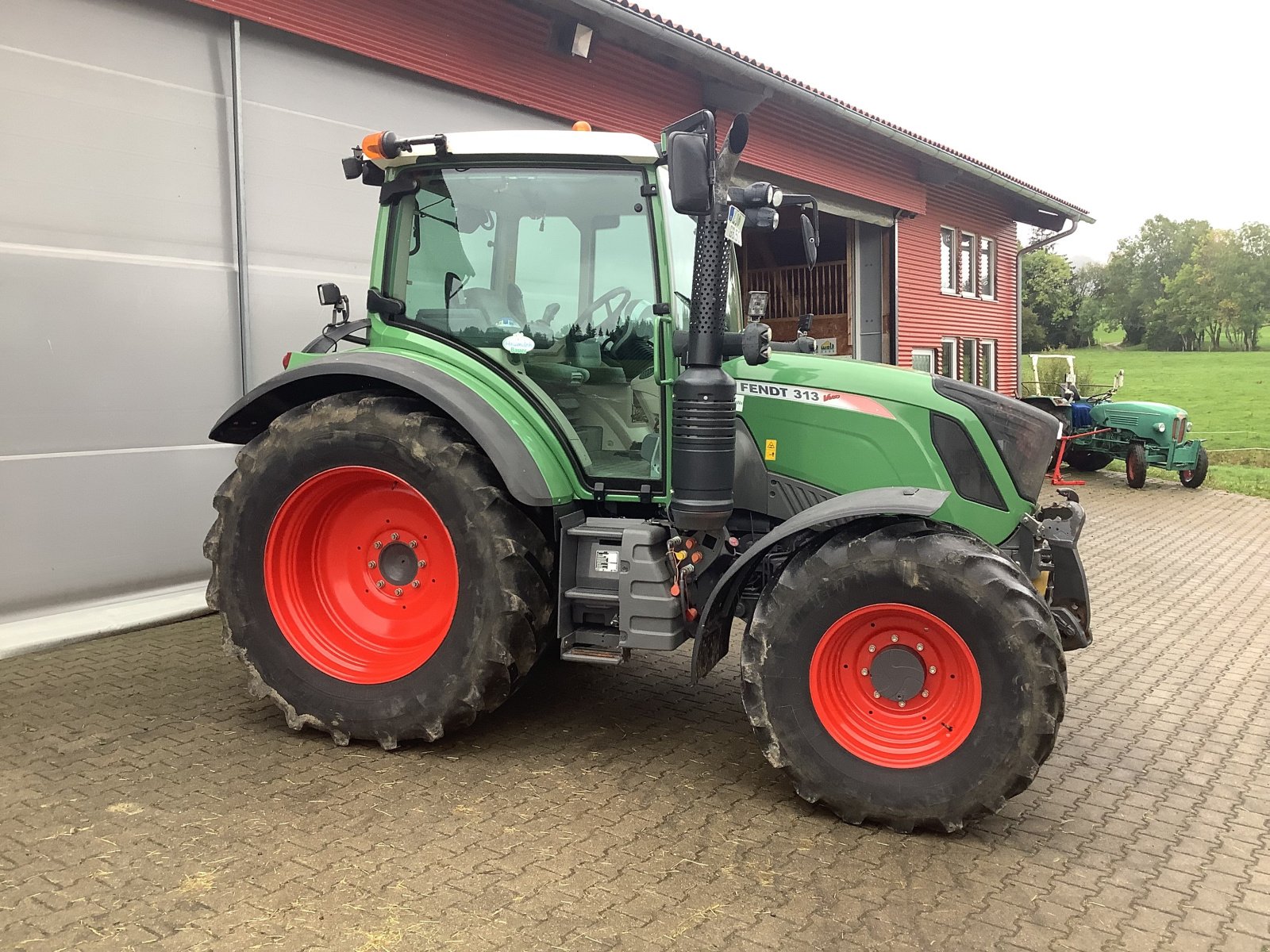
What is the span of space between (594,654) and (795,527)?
3.20ft

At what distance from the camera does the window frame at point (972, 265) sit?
1817 centimetres

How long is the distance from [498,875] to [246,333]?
14.9ft

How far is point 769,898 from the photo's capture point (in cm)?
273

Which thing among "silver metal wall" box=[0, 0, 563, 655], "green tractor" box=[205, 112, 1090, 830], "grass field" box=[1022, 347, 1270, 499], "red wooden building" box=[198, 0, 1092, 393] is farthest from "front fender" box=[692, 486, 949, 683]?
"grass field" box=[1022, 347, 1270, 499]

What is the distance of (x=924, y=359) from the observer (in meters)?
16.2

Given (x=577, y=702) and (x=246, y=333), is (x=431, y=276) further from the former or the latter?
(x=246, y=333)

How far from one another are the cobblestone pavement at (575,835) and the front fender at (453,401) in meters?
1.11

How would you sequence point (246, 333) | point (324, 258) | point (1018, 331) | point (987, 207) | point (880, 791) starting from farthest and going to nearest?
point (1018, 331) < point (987, 207) < point (324, 258) < point (246, 333) < point (880, 791)

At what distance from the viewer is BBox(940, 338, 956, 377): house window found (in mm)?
17828

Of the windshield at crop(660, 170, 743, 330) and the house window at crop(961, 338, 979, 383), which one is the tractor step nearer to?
the windshield at crop(660, 170, 743, 330)

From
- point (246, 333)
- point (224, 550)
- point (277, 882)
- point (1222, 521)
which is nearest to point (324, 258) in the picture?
point (246, 333)

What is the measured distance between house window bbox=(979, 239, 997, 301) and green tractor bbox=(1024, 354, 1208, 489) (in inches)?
206

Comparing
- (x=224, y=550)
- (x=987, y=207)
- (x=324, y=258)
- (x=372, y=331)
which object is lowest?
(x=224, y=550)

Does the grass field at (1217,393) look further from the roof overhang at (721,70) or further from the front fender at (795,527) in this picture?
the front fender at (795,527)
